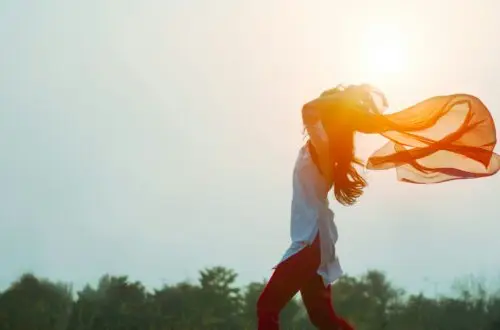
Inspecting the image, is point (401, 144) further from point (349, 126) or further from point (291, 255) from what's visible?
point (291, 255)

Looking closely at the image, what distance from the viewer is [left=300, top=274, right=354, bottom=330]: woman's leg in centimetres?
673

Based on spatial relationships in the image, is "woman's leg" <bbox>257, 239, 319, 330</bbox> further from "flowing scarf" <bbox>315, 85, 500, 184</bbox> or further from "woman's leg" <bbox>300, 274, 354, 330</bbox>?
"flowing scarf" <bbox>315, 85, 500, 184</bbox>

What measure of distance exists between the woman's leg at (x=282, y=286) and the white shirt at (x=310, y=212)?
0.10m

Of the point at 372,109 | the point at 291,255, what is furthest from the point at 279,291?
the point at 372,109

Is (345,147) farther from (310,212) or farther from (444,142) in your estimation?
(444,142)

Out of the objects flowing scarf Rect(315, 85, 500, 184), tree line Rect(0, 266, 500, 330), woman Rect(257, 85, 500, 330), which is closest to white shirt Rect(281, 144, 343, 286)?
woman Rect(257, 85, 500, 330)

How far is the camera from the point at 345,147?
22.7 ft

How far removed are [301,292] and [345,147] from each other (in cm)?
108

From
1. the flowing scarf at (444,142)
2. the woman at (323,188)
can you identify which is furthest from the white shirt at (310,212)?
the flowing scarf at (444,142)

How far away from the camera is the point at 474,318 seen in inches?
1645

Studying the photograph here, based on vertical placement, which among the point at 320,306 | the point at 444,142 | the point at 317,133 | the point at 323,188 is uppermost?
the point at 444,142

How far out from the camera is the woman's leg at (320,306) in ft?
22.1

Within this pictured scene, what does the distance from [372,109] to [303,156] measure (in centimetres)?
63

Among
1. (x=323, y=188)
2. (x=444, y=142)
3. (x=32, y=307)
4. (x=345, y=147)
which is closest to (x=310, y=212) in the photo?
(x=323, y=188)
